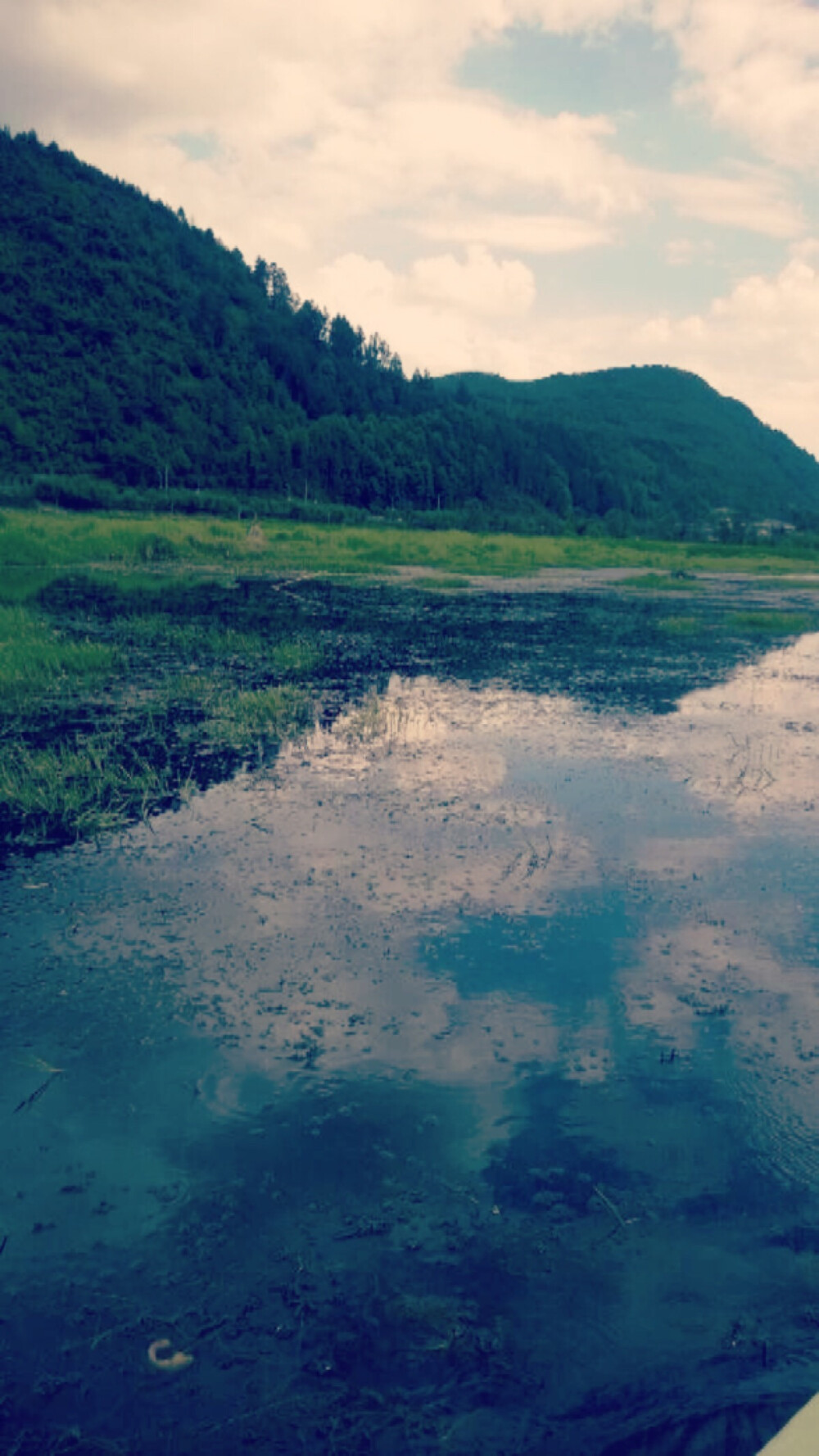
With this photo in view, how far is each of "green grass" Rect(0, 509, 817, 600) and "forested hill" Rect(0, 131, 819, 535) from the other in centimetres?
2209

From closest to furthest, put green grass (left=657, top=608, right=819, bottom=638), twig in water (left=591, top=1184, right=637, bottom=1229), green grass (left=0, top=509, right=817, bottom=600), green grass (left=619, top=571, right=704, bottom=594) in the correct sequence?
twig in water (left=591, top=1184, right=637, bottom=1229), green grass (left=657, top=608, right=819, bottom=638), green grass (left=0, top=509, right=817, bottom=600), green grass (left=619, top=571, right=704, bottom=594)

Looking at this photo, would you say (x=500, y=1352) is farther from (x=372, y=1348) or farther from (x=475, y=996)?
(x=475, y=996)

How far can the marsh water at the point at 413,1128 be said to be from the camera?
12.1ft

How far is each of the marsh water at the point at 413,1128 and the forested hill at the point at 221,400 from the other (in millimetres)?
69760

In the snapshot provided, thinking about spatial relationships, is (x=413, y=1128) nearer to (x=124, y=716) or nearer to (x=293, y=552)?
(x=124, y=716)

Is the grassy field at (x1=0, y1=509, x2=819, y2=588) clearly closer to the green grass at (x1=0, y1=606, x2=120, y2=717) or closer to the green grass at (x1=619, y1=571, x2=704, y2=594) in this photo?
the green grass at (x1=619, y1=571, x2=704, y2=594)

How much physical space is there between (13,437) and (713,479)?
143237 millimetres

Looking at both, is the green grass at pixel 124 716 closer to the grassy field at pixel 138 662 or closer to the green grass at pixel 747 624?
the grassy field at pixel 138 662

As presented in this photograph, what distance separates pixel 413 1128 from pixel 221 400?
127 metres

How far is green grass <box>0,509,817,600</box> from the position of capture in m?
37.1

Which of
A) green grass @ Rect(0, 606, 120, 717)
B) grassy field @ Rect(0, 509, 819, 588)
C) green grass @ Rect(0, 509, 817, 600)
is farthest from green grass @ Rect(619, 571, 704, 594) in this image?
green grass @ Rect(0, 606, 120, 717)

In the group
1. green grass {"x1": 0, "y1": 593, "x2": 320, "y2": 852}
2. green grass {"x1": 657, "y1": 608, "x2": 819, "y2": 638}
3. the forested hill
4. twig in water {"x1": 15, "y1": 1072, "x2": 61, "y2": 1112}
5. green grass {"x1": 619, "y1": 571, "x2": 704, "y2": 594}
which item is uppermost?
the forested hill

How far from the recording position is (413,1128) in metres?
5.18

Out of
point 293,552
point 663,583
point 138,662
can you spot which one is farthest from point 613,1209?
point 293,552
